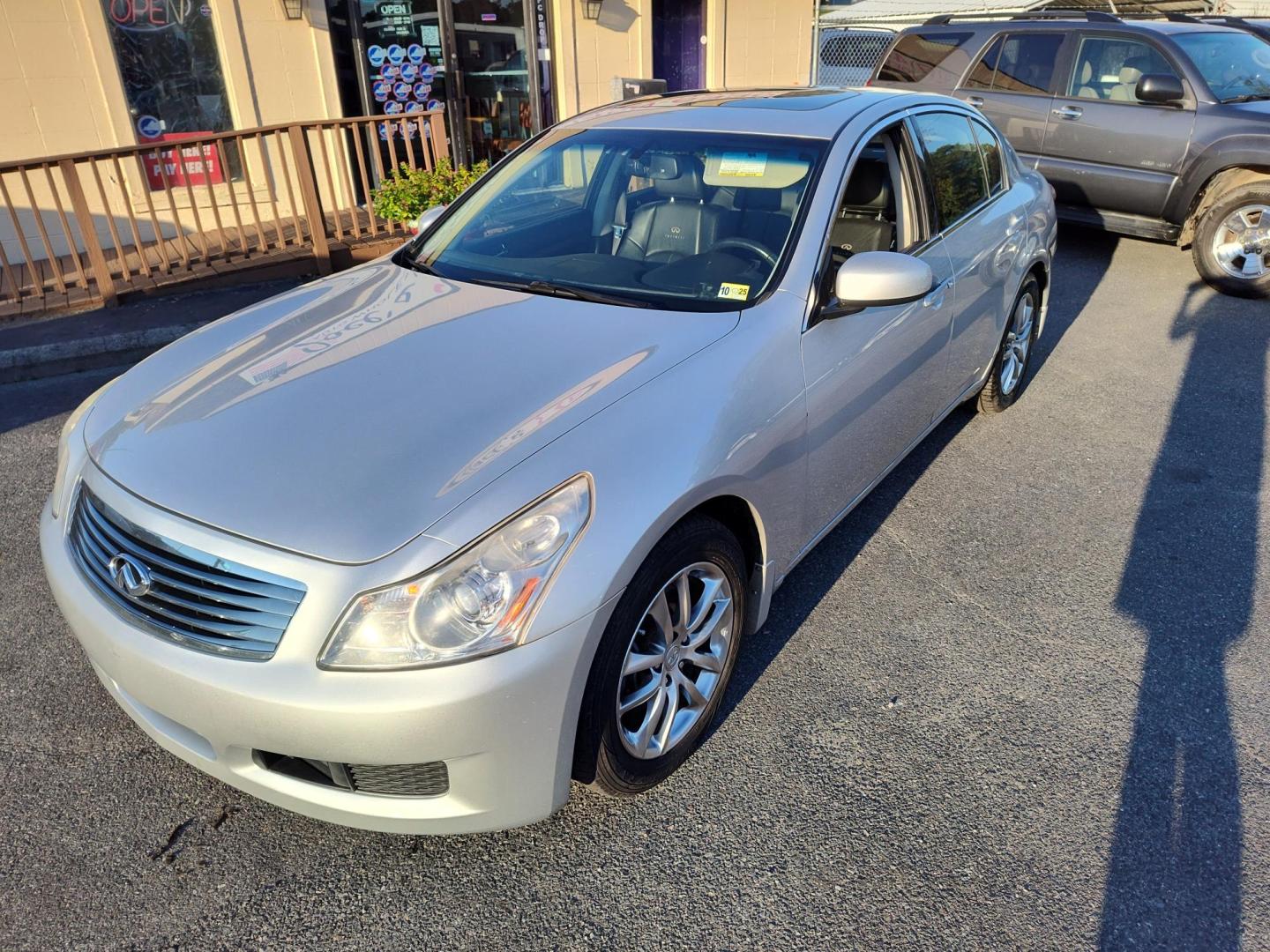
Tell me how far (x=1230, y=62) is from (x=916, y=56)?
2.72 m

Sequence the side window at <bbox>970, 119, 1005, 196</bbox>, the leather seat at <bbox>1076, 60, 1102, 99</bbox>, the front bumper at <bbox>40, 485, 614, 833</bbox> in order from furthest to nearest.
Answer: the leather seat at <bbox>1076, 60, 1102, 99</bbox> → the side window at <bbox>970, 119, 1005, 196</bbox> → the front bumper at <bbox>40, 485, 614, 833</bbox>

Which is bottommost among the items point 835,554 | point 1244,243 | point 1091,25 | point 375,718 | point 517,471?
point 835,554

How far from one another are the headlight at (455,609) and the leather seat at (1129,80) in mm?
7745

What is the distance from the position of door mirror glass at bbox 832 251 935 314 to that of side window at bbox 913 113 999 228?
106 cm

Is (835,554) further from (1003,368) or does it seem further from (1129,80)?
(1129,80)

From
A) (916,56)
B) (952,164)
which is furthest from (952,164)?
(916,56)

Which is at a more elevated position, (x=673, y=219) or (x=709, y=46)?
(x=709, y=46)

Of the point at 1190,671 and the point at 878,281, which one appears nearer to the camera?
the point at 878,281

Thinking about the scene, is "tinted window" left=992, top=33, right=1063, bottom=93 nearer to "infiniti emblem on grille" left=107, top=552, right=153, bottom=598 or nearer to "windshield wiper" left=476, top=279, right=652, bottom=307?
"windshield wiper" left=476, top=279, right=652, bottom=307

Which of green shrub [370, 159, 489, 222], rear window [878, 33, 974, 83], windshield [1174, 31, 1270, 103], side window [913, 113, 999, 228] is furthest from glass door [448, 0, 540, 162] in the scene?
side window [913, 113, 999, 228]

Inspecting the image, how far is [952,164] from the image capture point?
397 cm

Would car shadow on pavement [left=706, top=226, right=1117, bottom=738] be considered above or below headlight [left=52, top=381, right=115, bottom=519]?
below

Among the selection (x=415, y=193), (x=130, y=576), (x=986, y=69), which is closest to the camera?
(x=130, y=576)

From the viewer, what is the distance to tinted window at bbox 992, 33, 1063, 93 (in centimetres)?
785
